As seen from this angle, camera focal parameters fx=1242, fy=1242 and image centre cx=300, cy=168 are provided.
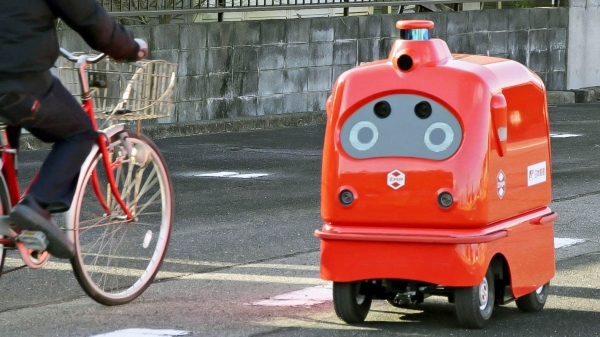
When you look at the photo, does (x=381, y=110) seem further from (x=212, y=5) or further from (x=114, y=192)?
(x=212, y=5)

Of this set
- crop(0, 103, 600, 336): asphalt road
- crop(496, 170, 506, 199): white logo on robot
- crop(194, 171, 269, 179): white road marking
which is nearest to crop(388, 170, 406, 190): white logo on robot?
crop(496, 170, 506, 199): white logo on robot

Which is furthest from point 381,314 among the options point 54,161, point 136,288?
point 54,161

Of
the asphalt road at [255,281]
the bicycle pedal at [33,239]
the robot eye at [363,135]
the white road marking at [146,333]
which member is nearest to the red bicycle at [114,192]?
the bicycle pedal at [33,239]

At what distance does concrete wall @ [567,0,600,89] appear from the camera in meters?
19.5

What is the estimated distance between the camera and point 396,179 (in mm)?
5043

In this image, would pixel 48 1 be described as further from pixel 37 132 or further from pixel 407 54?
pixel 407 54

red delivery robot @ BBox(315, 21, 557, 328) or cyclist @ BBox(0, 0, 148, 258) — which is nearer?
cyclist @ BBox(0, 0, 148, 258)

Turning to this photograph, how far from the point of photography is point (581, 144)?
42.3ft

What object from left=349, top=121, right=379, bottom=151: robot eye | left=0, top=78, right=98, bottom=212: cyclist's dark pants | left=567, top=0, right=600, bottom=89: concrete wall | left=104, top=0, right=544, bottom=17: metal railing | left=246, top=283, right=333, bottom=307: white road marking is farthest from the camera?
left=567, top=0, right=600, bottom=89: concrete wall

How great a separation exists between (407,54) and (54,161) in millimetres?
1479

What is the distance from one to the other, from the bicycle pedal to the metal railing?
9088 millimetres

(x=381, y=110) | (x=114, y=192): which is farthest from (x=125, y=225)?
(x=381, y=110)

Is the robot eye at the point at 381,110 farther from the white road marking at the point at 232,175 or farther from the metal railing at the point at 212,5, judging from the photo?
the metal railing at the point at 212,5

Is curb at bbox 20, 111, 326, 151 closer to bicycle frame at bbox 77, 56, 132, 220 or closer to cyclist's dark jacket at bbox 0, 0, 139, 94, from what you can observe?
bicycle frame at bbox 77, 56, 132, 220
